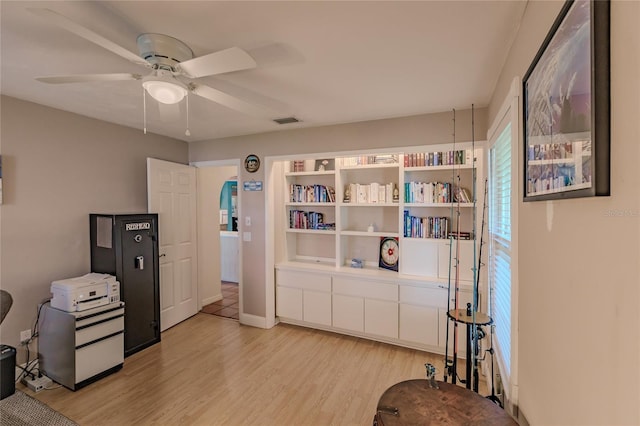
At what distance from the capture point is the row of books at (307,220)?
3.97 metres

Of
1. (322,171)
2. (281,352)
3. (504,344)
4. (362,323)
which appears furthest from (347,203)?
(504,344)

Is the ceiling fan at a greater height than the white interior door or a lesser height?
greater

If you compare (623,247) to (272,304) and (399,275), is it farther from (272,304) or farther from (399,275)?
(272,304)

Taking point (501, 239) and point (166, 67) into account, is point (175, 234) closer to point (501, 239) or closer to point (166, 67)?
point (166, 67)

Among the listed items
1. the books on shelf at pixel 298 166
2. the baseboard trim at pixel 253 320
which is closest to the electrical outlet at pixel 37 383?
the baseboard trim at pixel 253 320

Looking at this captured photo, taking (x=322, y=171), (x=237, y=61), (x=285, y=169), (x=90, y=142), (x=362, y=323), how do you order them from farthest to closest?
(x=285, y=169) < (x=322, y=171) < (x=362, y=323) < (x=90, y=142) < (x=237, y=61)

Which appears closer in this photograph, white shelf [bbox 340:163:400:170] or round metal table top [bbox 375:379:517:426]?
round metal table top [bbox 375:379:517:426]

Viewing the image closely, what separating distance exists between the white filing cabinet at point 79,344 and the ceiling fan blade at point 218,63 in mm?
2366

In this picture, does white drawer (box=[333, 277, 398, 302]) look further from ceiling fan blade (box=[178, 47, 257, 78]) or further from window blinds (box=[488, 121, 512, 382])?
ceiling fan blade (box=[178, 47, 257, 78])

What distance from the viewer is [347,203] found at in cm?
367

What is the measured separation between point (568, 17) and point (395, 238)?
114 inches

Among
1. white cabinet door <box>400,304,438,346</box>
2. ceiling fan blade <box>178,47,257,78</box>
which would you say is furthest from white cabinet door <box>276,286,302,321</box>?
ceiling fan blade <box>178,47,257,78</box>

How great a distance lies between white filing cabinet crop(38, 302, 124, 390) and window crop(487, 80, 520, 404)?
3.18m

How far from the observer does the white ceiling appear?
4.70 ft
